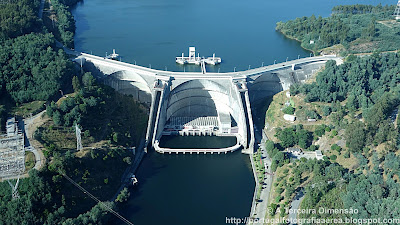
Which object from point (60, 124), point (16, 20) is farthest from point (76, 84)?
point (16, 20)

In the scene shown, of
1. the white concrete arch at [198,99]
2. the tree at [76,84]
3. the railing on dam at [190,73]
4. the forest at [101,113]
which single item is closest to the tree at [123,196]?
the forest at [101,113]

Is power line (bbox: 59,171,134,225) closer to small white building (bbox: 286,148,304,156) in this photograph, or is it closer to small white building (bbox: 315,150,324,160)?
small white building (bbox: 286,148,304,156)

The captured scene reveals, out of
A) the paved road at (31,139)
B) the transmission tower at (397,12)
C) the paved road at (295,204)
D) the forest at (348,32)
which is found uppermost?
the transmission tower at (397,12)

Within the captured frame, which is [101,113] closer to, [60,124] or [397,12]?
[60,124]

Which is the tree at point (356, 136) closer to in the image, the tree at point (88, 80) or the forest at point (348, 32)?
the forest at point (348, 32)

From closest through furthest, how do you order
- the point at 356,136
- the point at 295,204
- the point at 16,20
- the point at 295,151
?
the point at 295,204, the point at 356,136, the point at 295,151, the point at 16,20
